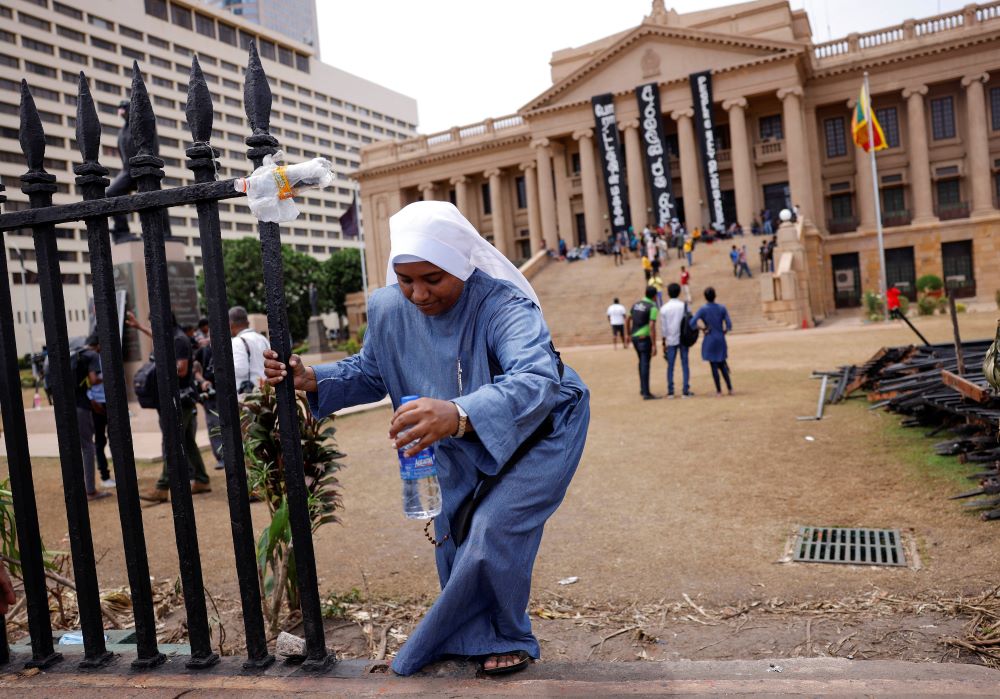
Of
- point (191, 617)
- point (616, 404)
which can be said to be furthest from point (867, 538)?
point (616, 404)

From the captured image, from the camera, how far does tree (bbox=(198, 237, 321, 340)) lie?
2004 inches

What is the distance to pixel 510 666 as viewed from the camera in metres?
2.37

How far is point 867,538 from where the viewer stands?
16.3 feet

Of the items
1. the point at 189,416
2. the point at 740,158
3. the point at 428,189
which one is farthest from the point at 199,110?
the point at 428,189

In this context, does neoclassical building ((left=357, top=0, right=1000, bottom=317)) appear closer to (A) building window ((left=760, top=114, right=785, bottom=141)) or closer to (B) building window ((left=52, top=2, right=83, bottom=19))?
(A) building window ((left=760, top=114, right=785, bottom=141))

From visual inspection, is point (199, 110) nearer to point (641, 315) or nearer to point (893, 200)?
point (641, 315)

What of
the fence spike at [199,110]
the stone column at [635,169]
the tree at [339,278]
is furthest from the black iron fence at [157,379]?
the tree at [339,278]

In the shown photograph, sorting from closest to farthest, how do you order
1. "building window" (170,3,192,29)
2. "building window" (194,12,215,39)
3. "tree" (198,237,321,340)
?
"tree" (198,237,321,340), "building window" (170,3,192,29), "building window" (194,12,215,39)

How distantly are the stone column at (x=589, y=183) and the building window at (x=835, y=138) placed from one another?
12.5 meters

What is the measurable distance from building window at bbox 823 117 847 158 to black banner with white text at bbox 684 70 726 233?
297 inches

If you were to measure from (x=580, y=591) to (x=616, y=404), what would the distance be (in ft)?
27.1

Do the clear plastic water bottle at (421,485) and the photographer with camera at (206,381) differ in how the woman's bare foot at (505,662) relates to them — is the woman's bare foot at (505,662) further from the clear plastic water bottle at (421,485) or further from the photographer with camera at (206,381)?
the photographer with camera at (206,381)

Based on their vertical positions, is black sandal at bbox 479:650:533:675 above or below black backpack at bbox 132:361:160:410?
below

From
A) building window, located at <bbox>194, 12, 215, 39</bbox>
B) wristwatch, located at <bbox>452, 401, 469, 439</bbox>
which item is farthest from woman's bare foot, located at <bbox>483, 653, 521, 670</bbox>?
building window, located at <bbox>194, 12, 215, 39</bbox>
